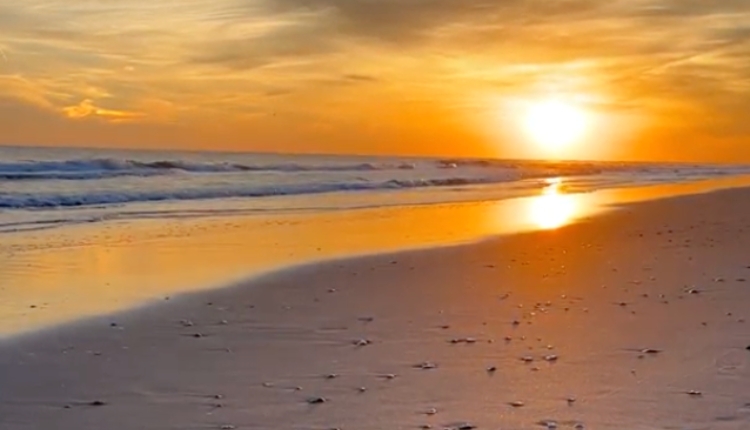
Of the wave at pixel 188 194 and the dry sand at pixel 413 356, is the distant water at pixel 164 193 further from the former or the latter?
the dry sand at pixel 413 356

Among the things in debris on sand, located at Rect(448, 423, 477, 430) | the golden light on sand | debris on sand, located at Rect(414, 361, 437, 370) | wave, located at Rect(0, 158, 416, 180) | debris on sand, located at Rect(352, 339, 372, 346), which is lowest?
debris on sand, located at Rect(448, 423, 477, 430)

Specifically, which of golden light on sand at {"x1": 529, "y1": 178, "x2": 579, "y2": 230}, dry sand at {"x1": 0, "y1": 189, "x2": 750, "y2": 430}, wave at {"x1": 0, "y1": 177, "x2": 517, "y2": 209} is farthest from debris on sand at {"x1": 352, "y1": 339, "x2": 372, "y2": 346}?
wave at {"x1": 0, "y1": 177, "x2": 517, "y2": 209}

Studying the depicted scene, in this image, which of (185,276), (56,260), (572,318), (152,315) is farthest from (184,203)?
(572,318)

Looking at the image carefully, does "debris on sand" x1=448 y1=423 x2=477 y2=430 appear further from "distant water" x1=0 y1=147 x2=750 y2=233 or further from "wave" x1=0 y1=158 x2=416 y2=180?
"wave" x1=0 y1=158 x2=416 y2=180

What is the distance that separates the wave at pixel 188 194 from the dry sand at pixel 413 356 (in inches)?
583

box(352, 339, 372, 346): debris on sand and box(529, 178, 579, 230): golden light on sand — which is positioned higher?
box(529, 178, 579, 230): golden light on sand

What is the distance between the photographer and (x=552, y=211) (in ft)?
70.4

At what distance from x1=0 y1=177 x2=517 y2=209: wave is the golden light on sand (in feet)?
27.7

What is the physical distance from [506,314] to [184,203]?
18593 mm

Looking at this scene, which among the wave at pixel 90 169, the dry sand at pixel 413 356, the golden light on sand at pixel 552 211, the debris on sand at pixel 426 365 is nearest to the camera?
the dry sand at pixel 413 356

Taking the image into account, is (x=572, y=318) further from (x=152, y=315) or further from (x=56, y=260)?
(x=56, y=260)

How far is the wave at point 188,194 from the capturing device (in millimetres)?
22753

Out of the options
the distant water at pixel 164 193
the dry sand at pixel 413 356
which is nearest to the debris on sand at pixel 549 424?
the dry sand at pixel 413 356

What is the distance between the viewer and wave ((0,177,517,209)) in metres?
22.8
